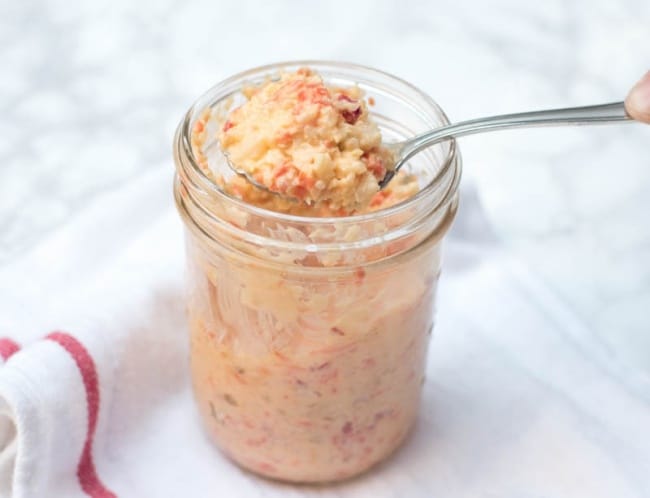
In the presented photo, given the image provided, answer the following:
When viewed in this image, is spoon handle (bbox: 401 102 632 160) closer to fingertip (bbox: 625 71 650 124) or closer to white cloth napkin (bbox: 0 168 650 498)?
fingertip (bbox: 625 71 650 124)

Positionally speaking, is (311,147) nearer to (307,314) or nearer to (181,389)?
(307,314)

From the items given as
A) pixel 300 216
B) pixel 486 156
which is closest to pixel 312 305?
pixel 300 216

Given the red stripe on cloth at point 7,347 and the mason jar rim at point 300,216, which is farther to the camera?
the red stripe on cloth at point 7,347

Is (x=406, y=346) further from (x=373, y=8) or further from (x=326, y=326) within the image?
(x=373, y=8)

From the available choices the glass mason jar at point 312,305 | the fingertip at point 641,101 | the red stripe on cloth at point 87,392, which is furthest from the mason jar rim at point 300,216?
the red stripe on cloth at point 87,392

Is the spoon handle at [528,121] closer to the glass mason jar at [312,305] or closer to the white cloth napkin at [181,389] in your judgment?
the glass mason jar at [312,305]

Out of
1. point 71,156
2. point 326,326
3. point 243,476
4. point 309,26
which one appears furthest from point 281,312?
point 309,26
